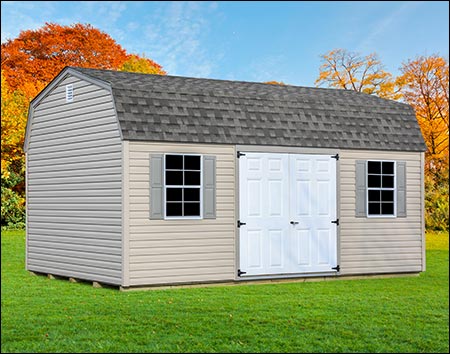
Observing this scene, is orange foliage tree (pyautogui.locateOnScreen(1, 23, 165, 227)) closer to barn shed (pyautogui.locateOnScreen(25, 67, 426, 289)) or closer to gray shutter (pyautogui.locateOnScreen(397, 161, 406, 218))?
barn shed (pyautogui.locateOnScreen(25, 67, 426, 289))

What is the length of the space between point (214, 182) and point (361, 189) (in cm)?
293

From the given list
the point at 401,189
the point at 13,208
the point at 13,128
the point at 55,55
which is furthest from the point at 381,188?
the point at 55,55

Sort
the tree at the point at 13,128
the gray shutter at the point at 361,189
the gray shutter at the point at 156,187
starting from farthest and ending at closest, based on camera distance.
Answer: the tree at the point at 13,128 < the gray shutter at the point at 361,189 < the gray shutter at the point at 156,187

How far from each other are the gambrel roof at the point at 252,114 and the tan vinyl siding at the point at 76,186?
0.42 meters

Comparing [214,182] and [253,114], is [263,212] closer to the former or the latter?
[214,182]

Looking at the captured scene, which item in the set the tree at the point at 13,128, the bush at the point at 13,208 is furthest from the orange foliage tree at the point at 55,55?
the tree at the point at 13,128

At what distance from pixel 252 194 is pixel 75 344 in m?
5.74

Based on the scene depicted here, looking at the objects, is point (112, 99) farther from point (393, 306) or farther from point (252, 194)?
point (393, 306)

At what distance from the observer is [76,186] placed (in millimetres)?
14648

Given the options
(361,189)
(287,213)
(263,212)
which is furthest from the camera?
(361,189)

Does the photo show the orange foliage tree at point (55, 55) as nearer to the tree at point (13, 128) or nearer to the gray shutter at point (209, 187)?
the tree at point (13, 128)

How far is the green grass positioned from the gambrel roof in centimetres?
239

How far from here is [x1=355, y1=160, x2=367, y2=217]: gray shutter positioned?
1552 cm

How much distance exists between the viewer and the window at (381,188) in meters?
15.7
